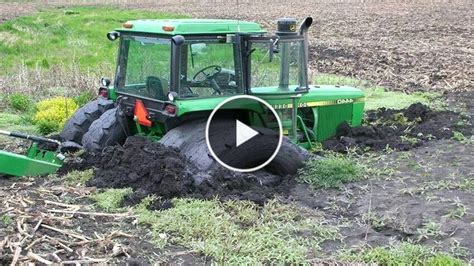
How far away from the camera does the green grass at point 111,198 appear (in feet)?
22.0

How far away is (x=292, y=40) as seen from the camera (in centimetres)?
792

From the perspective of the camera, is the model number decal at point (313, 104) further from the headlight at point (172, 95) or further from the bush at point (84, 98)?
the bush at point (84, 98)

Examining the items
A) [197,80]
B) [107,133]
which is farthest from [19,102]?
[197,80]

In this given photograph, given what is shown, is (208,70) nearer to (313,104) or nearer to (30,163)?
(313,104)

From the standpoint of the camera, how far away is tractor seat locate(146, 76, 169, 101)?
7.63 m

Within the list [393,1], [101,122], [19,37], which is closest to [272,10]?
[393,1]

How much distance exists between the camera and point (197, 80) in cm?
770

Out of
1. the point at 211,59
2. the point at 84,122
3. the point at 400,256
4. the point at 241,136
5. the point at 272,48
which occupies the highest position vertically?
the point at 272,48

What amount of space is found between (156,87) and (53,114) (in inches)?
151

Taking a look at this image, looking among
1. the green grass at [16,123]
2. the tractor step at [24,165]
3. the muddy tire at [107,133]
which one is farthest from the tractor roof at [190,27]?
the green grass at [16,123]

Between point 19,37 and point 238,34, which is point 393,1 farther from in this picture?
point 238,34

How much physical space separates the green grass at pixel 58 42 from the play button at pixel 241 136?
8266mm

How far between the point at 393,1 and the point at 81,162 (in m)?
32.2

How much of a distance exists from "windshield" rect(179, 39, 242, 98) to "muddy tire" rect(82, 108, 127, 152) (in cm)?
111
